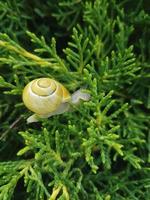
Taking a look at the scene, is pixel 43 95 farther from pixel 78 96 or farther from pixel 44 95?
pixel 78 96

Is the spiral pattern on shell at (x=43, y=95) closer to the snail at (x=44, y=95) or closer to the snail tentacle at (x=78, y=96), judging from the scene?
the snail at (x=44, y=95)

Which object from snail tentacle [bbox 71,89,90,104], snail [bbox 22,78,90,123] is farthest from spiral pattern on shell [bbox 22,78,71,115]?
snail tentacle [bbox 71,89,90,104]

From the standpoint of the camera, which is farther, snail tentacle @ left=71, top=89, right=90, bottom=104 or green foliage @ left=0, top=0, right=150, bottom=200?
snail tentacle @ left=71, top=89, right=90, bottom=104

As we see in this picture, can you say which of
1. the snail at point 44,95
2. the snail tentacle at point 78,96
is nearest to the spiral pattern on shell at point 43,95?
the snail at point 44,95

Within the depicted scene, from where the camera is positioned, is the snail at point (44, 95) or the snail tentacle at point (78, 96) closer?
the snail at point (44, 95)

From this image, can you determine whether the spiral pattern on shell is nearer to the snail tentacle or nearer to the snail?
the snail

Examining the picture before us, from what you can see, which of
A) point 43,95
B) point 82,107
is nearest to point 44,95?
point 43,95
